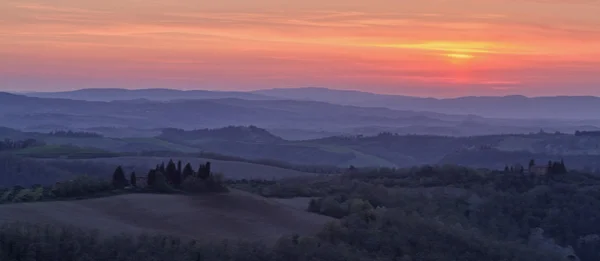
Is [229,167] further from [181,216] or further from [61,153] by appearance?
[181,216]

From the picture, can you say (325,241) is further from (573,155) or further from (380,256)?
(573,155)

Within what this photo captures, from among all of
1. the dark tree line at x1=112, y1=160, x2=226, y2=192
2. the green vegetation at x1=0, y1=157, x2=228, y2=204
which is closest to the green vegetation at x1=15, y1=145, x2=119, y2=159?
the green vegetation at x1=0, y1=157, x2=228, y2=204

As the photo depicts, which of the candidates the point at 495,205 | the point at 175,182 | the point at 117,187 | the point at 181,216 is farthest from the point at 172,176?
the point at 495,205

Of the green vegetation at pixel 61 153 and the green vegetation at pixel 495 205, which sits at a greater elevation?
the green vegetation at pixel 61 153

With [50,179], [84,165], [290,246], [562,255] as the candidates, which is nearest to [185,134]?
[84,165]

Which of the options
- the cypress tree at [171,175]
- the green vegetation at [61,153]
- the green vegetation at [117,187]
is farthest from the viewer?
the green vegetation at [61,153]

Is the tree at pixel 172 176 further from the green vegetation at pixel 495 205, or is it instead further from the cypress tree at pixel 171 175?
the green vegetation at pixel 495 205

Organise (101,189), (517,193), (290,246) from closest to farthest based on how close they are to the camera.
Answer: (290,246)
(101,189)
(517,193)

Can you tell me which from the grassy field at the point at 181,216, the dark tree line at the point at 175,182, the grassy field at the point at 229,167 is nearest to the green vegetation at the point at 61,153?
the grassy field at the point at 229,167

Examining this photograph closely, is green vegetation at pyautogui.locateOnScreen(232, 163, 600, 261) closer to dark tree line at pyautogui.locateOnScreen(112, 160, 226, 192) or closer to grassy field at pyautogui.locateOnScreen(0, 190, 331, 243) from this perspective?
grassy field at pyautogui.locateOnScreen(0, 190, 331, 243)
